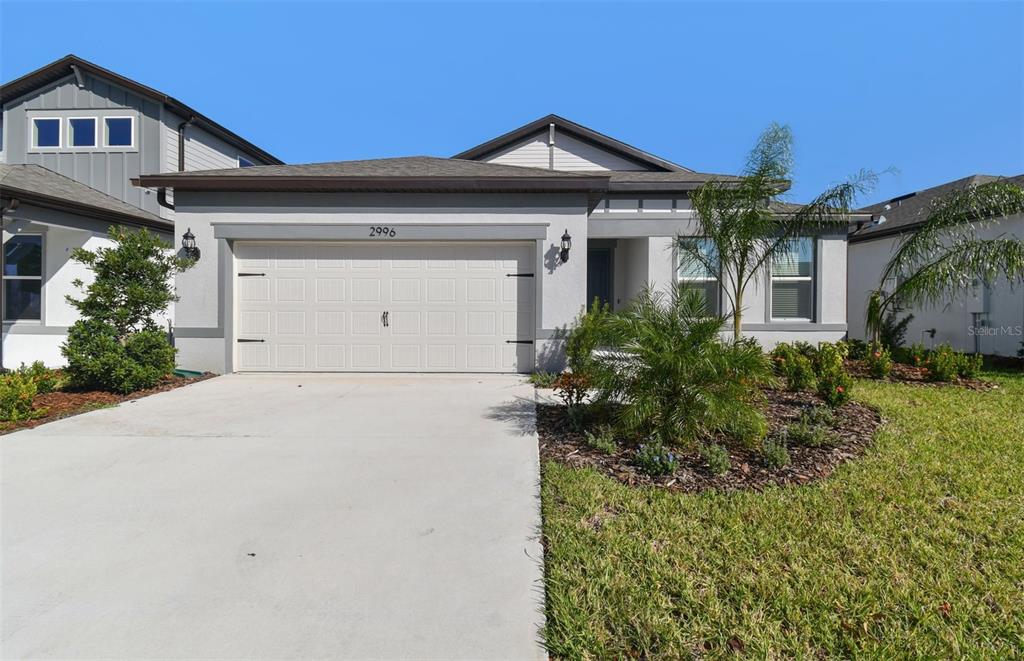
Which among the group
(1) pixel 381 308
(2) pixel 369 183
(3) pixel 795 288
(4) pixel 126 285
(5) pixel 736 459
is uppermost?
(2) pixel 369 183

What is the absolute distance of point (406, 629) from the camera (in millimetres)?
2225

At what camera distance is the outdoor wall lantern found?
28.9 feet

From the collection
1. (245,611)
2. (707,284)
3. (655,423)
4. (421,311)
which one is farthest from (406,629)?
(707,284)

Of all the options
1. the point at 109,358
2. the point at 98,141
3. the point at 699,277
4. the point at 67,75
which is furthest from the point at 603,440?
the point at 67,75

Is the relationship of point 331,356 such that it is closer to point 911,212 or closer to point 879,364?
point 879,364

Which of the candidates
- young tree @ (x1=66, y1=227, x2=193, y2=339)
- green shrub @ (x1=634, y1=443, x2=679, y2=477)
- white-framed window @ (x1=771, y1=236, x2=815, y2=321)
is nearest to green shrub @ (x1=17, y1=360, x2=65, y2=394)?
young tree @ (x1=66, y1=227, x2=193, y2=339)

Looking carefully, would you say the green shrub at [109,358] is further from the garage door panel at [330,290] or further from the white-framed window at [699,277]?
the white-framed window at [699,277]

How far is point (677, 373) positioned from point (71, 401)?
25.0 ft

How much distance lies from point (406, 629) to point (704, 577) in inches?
59.6

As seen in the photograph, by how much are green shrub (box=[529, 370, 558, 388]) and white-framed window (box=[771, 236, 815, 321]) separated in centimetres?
554

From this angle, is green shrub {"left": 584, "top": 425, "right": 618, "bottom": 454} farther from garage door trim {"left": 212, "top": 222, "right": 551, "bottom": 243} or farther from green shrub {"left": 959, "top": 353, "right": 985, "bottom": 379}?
green shrub {"left": 959, "top": 353, "right": 985, "bottom": 379}

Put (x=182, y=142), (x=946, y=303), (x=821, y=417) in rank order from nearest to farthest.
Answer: (x=821, y=417), (x=946, y=303), (x=182, y=142)

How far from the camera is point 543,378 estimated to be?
830 centimetres

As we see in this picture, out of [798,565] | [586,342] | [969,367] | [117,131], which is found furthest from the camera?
[117,131]
